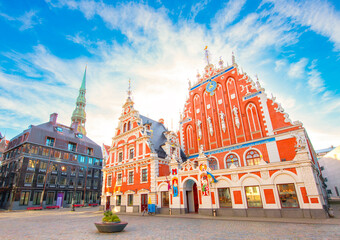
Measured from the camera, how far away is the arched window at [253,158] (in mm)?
20719

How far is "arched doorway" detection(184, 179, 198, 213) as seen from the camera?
22.0 m

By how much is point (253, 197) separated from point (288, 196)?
8.98 feet

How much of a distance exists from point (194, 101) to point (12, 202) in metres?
37.2

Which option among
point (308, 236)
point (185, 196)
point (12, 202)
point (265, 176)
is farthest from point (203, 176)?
point (12, 202)

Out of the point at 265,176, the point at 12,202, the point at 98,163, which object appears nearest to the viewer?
the point at 265,176

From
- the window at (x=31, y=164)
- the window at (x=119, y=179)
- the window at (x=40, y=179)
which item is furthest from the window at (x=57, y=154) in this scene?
the window at (x=119, y=179)

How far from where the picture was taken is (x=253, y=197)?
17.0m

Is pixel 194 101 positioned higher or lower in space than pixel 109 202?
higher

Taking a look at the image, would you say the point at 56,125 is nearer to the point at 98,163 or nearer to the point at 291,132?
the point at 98,163

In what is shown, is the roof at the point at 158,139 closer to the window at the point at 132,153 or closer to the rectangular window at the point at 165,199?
the window at the point at 132,153

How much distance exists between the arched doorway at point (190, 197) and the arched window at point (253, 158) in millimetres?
6849

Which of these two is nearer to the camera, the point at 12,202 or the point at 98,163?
the point at 12,202

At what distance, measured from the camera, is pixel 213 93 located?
2698 centimetres

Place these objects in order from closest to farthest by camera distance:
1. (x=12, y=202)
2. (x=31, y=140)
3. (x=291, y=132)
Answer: (x=291, y=132) < (x=12, y=202) < (x=31, y=140)
